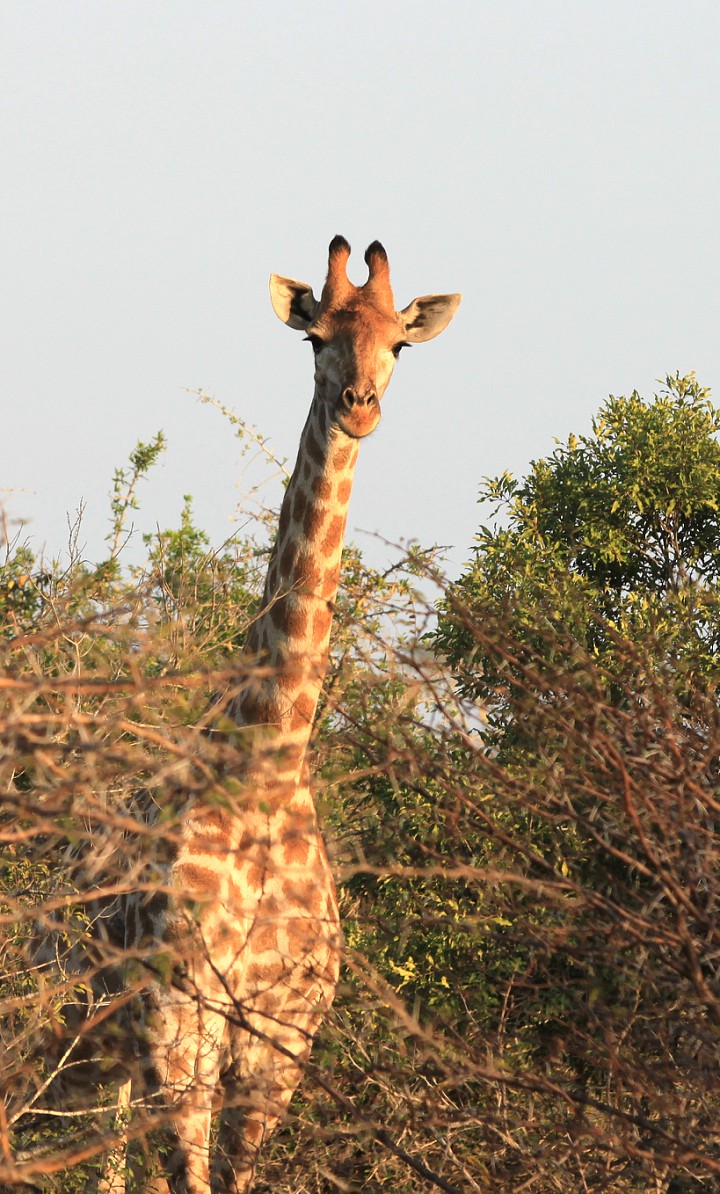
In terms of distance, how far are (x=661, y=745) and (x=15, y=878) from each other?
518 cm

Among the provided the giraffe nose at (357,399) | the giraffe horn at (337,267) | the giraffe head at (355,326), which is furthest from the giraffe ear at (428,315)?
the giraffe nose at (357,399)

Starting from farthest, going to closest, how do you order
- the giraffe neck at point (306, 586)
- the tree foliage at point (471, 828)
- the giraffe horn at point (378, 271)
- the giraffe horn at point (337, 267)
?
the giraffe horn at point (378, 271) → the giraffe horn at point (337, 267) → the giraffe neck at point (306, 586) → the tree foliage at point (471, 828)

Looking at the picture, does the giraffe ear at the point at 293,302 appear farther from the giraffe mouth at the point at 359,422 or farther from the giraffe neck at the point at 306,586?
the giraffe mouth at the point at 359,422

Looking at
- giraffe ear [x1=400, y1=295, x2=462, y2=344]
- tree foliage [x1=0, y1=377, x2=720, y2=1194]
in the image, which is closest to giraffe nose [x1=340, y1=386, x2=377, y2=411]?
tree foliage [x1=0, y1=377, x2=720, y2=1194]

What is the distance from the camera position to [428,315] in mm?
7766

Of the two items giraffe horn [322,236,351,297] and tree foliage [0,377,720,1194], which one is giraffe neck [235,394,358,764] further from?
giraffe horn [322,236,351,297]

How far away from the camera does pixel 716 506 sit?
350 inches

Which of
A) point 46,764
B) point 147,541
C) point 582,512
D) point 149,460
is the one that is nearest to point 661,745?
point 46,764

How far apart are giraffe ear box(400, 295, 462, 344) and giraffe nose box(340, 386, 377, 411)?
138 centimetres

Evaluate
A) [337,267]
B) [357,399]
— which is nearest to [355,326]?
[357,399]

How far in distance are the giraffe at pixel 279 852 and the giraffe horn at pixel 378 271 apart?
0.33 metres

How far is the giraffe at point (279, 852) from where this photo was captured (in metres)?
6.16

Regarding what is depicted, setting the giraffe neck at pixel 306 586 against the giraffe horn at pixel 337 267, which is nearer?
the giraffe neck at pixel 306 586

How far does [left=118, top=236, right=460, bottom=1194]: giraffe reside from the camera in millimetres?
6156
